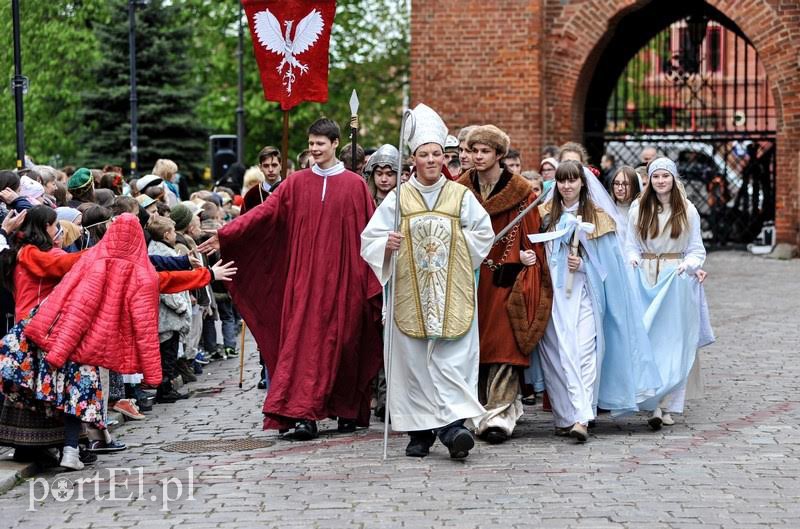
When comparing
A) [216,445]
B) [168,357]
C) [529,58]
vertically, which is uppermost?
[529,58]

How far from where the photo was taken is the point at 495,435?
9.41 meters

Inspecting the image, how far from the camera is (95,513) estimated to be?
7.56 metres

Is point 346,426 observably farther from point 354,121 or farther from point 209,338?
point 209,338

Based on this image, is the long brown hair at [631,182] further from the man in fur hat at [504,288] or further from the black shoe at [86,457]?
the black shoe at [86,457]

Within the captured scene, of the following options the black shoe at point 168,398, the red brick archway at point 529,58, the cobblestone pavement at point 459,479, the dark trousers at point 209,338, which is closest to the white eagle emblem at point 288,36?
the cobblestone pavement at point 459,479

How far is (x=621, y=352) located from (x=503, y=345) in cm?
86

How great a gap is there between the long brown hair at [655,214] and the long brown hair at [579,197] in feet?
1.65

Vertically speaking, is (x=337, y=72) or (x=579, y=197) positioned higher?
(x=337, y=72)

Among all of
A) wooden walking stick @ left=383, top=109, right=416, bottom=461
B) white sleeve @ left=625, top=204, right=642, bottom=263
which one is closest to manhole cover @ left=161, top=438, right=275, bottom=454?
wooden walking stick @ left=383, top=109, right=416, bottom=461

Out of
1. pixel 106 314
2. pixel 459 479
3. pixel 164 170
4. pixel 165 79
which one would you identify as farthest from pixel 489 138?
pixel 165 79

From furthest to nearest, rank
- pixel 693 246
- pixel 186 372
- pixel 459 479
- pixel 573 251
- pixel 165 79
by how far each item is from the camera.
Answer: pixel 165 79 → pixel 186 372 → pixel 693 246 → pixel 573 251 → pixel 459 479

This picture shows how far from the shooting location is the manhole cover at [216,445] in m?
9.40

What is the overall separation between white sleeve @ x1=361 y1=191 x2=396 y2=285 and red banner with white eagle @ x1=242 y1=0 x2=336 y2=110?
6.77ft

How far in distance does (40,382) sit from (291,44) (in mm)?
3619
